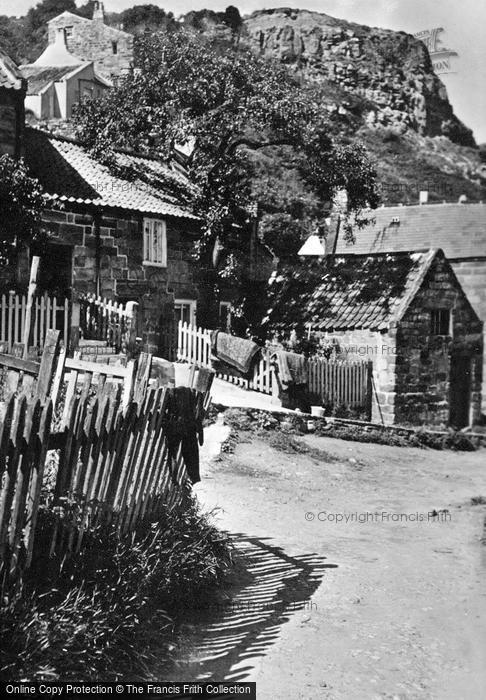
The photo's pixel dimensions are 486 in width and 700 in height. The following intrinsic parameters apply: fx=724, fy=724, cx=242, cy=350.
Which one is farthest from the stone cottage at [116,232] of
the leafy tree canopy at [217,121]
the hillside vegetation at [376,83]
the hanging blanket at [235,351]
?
the hillside vegetation at [376,83]

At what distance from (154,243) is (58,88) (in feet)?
81.4

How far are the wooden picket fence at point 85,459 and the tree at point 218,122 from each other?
15819mm

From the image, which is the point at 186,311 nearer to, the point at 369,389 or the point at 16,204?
the point at 369,389

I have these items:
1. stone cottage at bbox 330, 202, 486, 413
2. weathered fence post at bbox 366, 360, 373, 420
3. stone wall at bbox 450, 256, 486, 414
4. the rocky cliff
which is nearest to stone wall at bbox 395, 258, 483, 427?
weathered fence post at bbox 366, 360, 373, 420

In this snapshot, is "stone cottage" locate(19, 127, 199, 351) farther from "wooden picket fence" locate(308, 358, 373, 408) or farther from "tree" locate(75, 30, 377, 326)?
"wooden picket fence" locate(308, 358, 373, 408)

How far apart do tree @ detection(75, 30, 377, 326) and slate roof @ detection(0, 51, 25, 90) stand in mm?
4325

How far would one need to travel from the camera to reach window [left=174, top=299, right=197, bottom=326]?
22.0m

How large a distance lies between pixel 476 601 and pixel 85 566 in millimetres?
3518

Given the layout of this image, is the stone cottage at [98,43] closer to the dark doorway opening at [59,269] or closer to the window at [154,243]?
the window at [154,243]

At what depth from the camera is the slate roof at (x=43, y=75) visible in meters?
40.2

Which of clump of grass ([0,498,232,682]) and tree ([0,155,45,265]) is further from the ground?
tree ([0,155,45,265])

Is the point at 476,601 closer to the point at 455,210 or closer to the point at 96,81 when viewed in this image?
the point at 455,210

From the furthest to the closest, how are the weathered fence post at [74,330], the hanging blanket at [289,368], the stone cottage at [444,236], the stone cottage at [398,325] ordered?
the stone cottage at [444,236] < the stone cottage at [398,325] < the hanging blanket at [289,368] < the weathered fence post at [74,330]

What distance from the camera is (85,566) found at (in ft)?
15.7
